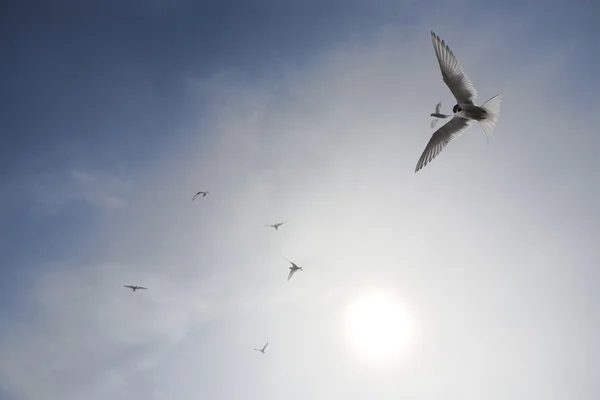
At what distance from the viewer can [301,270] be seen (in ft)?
158

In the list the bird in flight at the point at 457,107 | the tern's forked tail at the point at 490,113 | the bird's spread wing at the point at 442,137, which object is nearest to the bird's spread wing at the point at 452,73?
the bird in flight at the point at 457,107

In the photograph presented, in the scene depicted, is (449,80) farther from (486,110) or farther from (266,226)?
(266,226)

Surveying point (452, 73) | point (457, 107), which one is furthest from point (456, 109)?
point (452, 73)

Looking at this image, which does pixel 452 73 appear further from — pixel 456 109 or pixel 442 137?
pixel 442 137

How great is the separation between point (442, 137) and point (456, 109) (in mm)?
2031

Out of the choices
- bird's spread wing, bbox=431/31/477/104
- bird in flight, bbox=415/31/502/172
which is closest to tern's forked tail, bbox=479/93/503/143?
bird in flight, bbox=415/31/502/172

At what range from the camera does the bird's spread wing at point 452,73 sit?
19.9 metres

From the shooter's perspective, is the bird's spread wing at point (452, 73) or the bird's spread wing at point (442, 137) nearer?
the bird's spread wing at point (452, 73)

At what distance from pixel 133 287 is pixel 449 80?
55.9 meters

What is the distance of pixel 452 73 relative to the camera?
20.2 meters

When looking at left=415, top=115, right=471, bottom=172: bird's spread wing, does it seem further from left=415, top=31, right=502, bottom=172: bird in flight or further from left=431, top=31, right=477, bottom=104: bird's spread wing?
left=431, top=31, right=477, bottom=104: bird's spread wing

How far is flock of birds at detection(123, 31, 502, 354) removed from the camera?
2005cm

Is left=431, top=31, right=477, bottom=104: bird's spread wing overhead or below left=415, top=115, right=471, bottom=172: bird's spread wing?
overhead

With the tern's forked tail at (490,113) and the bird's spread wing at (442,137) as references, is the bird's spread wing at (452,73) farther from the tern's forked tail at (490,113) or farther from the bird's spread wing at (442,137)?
the bird's spread wing at (442,137)
